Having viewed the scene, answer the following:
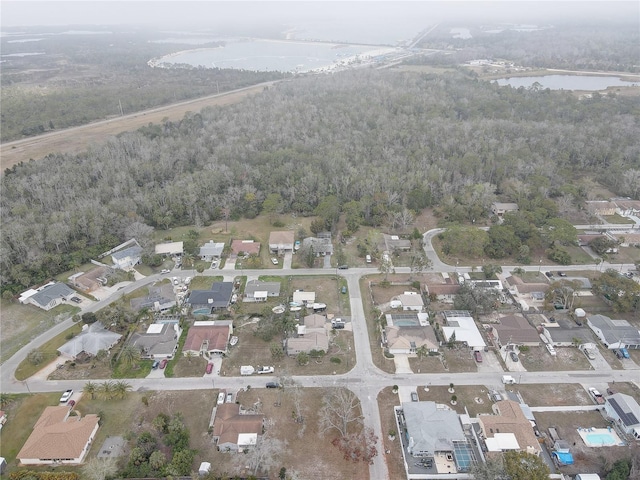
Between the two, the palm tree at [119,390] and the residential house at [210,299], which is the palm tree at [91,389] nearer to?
the palm tree at [119,390]

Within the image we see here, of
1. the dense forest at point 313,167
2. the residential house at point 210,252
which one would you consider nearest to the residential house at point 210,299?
the residential house at point 210,252

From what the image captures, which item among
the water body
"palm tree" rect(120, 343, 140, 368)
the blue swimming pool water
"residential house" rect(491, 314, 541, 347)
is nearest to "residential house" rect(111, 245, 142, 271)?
"palm tree" rect(120, 343, 140, 368)

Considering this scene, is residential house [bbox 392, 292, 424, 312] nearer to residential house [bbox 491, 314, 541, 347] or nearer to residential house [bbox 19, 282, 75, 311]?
residential house [bbox 491, 314, 541, 347]

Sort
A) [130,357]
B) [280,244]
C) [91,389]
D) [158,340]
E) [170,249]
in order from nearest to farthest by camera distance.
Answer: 1. [91,389]
2. [130,357]
3. [158,340]
4. [170,249]
5. [280,244]

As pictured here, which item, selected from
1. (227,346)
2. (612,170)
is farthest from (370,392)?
(612,170)

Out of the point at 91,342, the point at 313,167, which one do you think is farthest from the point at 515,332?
→ the point at 313,167

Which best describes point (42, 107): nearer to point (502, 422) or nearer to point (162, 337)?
point (162, 337)

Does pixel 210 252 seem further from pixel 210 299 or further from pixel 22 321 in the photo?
pixel 22 321
